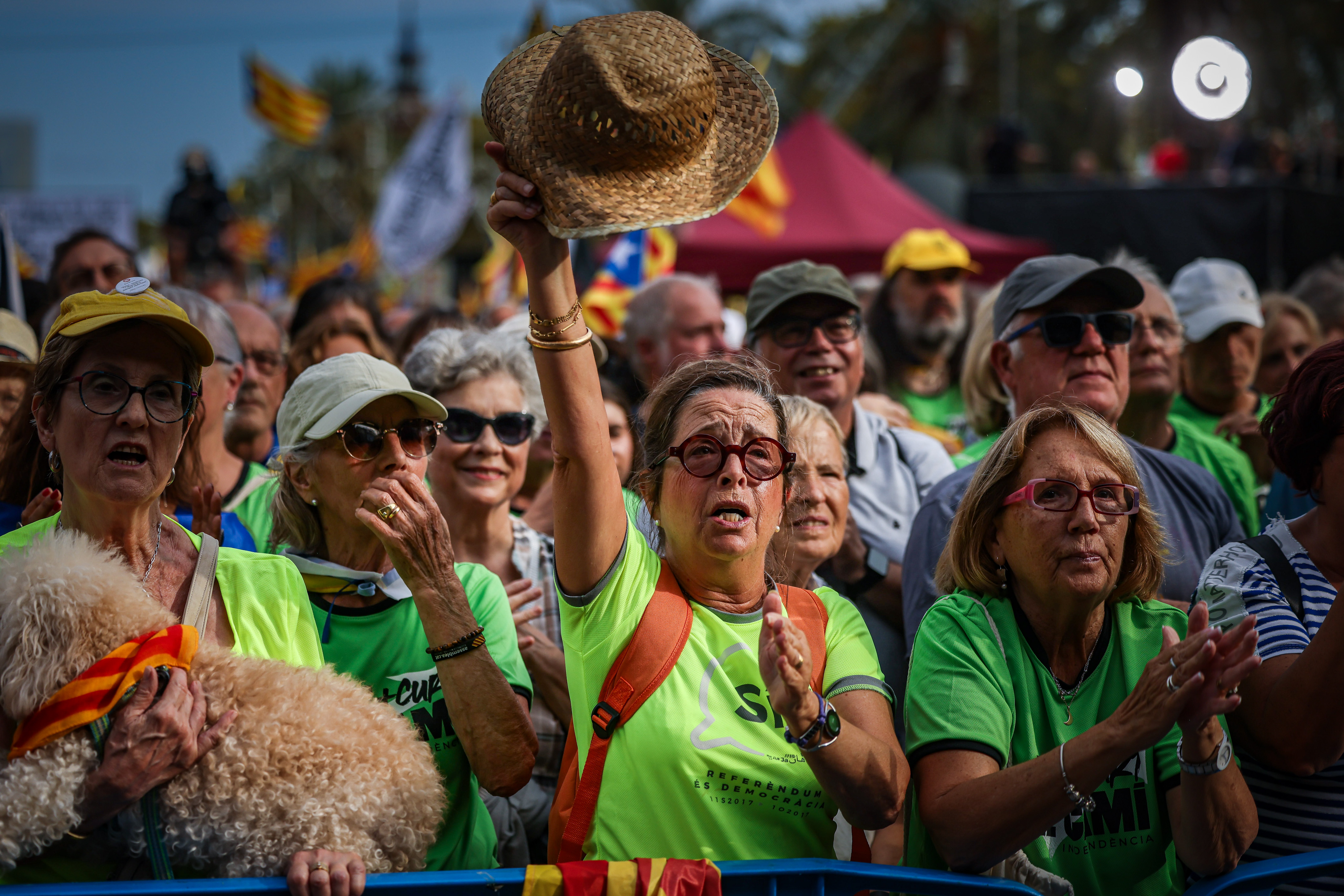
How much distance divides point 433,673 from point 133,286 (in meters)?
1.16

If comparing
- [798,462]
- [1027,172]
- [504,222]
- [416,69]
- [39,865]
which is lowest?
[39,865]

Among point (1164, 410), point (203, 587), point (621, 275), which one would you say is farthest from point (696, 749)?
point (621, 275)

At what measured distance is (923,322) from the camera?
687cm

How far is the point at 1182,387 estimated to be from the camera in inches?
217

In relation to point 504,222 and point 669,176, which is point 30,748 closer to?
point 504,222

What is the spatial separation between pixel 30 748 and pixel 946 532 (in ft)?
7.67

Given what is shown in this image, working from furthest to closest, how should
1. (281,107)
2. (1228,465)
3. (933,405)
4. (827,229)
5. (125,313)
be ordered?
(281,107) → (827,229) → (933,405) → (1228,465) → (125,313)

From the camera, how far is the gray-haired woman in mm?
3535

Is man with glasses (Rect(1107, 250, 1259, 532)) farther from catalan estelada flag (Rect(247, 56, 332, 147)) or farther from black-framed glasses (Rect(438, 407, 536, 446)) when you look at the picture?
catalan estelada flag (Rect(247, 56, 332, 147))

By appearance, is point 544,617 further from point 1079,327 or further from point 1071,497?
point 1079,327

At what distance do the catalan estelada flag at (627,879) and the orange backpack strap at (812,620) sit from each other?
49 cm

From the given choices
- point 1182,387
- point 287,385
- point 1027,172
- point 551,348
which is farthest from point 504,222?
point 1027,172

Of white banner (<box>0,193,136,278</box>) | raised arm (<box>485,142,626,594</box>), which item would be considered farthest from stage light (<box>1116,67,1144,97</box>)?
white banner (<box>0,193,136,278</box>)

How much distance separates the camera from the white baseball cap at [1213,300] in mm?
5223
